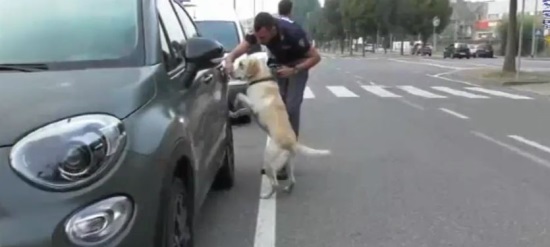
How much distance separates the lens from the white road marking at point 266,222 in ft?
16.8

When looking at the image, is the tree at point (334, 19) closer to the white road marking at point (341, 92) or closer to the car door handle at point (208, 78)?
the white road marking at point (341, 92)

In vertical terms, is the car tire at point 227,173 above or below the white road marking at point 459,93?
above

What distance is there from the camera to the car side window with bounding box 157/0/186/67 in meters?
4.47

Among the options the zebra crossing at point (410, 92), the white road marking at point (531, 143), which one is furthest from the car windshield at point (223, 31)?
the white road marking at point (531, 143)

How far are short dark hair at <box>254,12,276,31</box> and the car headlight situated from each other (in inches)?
143

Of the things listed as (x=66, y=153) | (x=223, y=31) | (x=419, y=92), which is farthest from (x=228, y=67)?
(x=419, y=92)

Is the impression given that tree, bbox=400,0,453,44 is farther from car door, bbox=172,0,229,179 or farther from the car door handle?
the car door handle

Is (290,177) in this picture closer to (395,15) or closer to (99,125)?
(99,125)

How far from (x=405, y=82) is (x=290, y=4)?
1755 centimetres

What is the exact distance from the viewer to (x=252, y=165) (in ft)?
26.3

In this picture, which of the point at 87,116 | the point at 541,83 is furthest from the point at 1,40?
the point at 541,83

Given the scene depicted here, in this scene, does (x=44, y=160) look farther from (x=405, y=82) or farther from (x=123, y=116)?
(x=405, y=82)

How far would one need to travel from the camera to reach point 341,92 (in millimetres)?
20078

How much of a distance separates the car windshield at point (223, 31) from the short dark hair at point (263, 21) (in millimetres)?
6249
